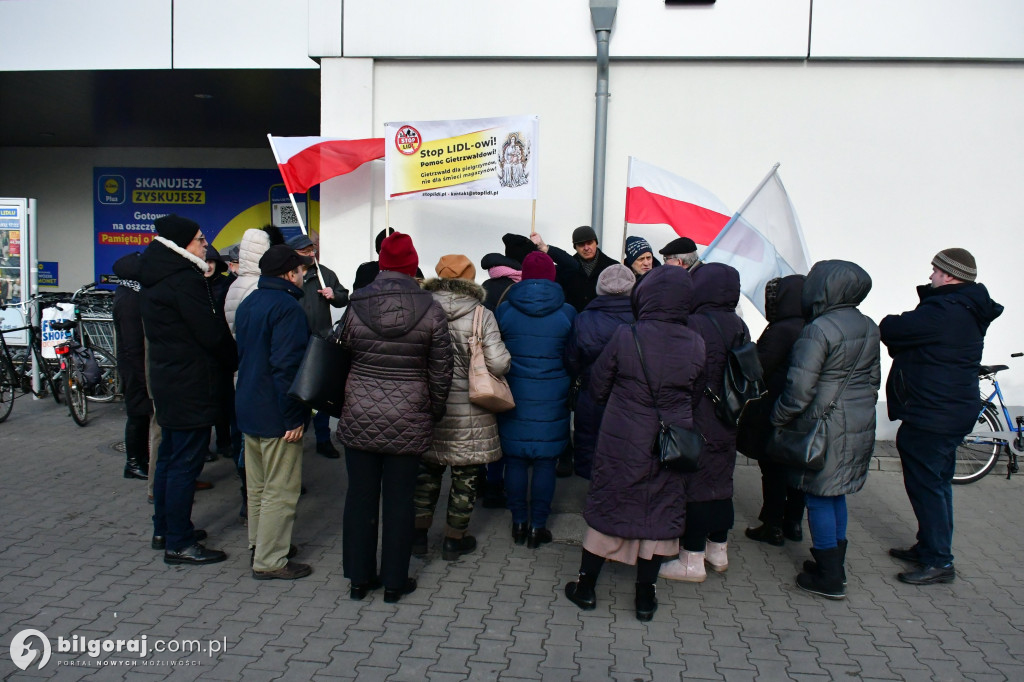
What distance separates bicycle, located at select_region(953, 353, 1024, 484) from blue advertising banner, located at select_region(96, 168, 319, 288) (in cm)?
1027

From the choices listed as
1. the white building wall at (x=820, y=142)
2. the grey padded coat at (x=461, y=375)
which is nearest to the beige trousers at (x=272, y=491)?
the grey padded coat at (x=461, y=375)

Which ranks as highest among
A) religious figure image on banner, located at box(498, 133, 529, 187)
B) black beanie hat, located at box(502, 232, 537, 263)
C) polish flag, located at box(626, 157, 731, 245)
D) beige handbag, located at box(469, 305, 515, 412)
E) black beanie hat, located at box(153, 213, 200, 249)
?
religious figure image on banner, located at box(498, 133, 529, 187)

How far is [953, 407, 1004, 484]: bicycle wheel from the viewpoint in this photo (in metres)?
6.64

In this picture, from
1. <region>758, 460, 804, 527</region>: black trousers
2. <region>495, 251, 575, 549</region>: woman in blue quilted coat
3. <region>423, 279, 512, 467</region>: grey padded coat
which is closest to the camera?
<region>423, 279, 512, 467</region>: grey padded coat

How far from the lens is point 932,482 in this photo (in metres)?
4.54

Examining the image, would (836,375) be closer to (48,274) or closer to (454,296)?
(454,296)

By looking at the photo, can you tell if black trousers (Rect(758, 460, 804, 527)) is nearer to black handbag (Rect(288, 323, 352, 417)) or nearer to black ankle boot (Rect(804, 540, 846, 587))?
black ankle boot (Rect(804, 540, 846, 587))

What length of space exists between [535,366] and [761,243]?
75.9 inches

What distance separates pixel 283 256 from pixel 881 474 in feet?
18.2

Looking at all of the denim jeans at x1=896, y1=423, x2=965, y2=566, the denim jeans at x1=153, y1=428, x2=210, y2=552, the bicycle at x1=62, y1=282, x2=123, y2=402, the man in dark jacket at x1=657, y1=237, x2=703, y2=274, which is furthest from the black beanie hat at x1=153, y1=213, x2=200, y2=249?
the bicycle at x1=62, y1=282, x2=123, y2=402

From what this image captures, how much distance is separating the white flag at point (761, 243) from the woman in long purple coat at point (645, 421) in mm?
1539

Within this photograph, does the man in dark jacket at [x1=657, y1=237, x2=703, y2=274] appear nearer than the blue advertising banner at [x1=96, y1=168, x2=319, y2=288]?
Yes

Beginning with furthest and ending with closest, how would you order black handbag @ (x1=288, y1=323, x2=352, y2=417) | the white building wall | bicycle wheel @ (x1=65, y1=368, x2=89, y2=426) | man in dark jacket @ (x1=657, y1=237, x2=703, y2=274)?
bicycle wheel @ (x1=65, y1=368, x2=89, y2=426)
the white building wall
man in dark jacket @ (x1=657, y1=237, x2=703, y2=274)
black handbag @ (x1=288, y1=323, x2=352, y2=417)

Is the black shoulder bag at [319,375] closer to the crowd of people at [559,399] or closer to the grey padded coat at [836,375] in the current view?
the crowd of people at [559,399]
